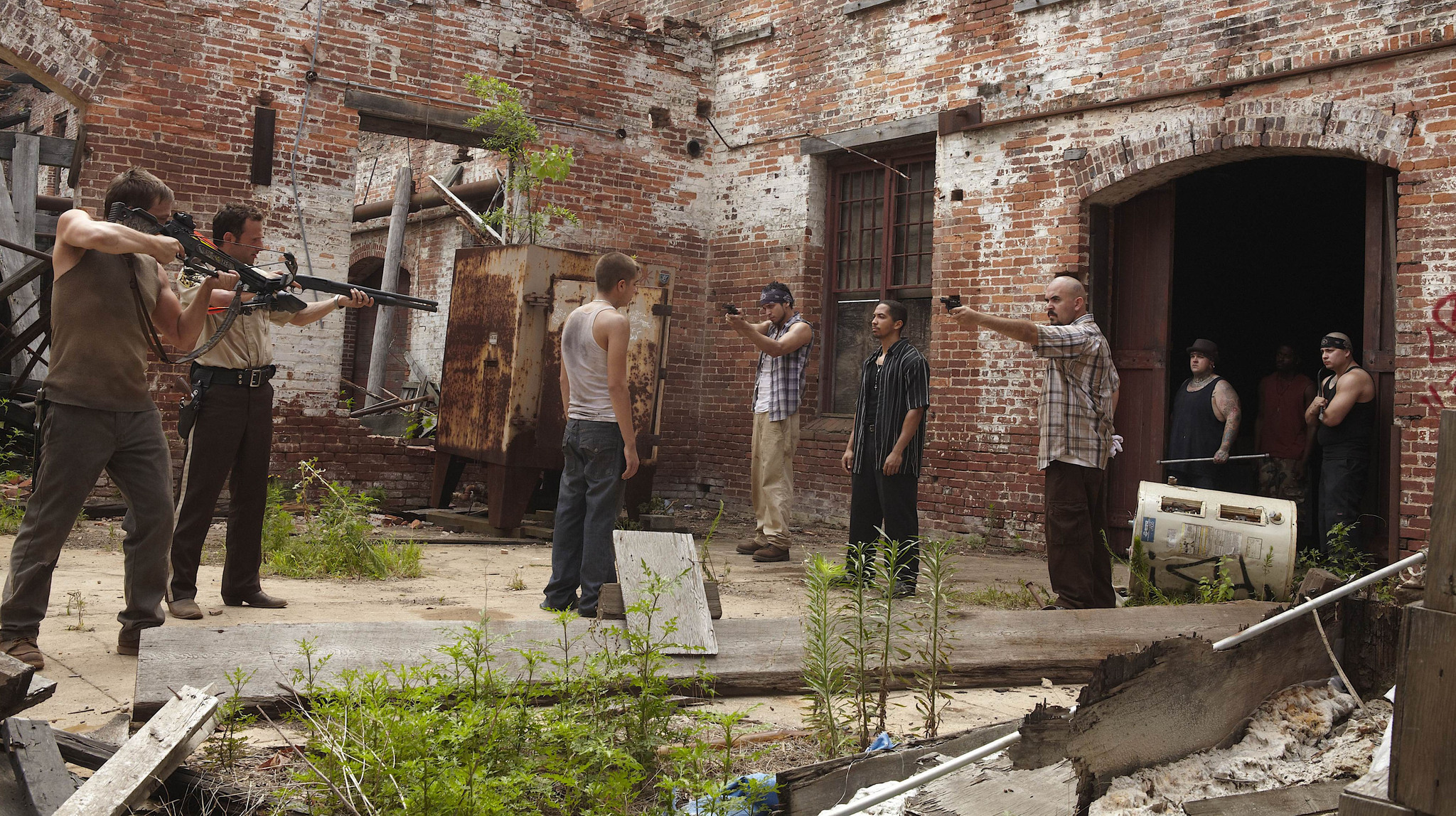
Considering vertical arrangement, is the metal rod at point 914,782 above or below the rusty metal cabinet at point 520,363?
below

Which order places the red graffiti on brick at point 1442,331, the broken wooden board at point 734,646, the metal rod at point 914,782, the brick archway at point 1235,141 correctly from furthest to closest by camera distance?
the brick archway at point 1235,141, the red graffiti on brick at point 1442,331, the broken wooden board at point 734,646, the metal rod at point 914,782

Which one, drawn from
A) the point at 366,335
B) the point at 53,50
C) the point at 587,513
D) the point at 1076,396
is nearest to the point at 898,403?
the point at 1076,396

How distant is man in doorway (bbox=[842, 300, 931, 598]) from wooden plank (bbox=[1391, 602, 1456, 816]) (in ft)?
13.1

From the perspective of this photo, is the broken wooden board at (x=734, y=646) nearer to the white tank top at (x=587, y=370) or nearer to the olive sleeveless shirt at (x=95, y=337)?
the olive sleeveless shirt at (x=95, y=337)

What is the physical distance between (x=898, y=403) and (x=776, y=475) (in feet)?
6.09

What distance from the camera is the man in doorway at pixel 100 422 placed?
405 cm

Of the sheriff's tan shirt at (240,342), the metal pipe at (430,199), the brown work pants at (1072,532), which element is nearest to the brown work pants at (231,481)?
the sheriff's tan shirt at (240,342)

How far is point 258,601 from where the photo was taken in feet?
17.8

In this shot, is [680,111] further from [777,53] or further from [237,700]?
[237,700]

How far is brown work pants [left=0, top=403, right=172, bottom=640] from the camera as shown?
406 cm

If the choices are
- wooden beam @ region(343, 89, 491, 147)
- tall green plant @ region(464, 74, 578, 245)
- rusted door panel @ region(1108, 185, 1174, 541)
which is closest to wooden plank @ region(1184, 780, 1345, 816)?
rusted door panel @ region(1108, 185, 1174, 541)

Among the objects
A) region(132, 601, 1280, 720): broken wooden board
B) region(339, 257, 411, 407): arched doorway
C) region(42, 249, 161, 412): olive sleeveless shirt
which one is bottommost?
region(132, 601, 1280, 720): broken wooden board

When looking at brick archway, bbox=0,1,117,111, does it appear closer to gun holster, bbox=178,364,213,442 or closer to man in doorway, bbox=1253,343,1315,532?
gun holster, bbox=178,364,213,442

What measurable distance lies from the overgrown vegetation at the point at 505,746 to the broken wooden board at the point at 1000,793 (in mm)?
528
